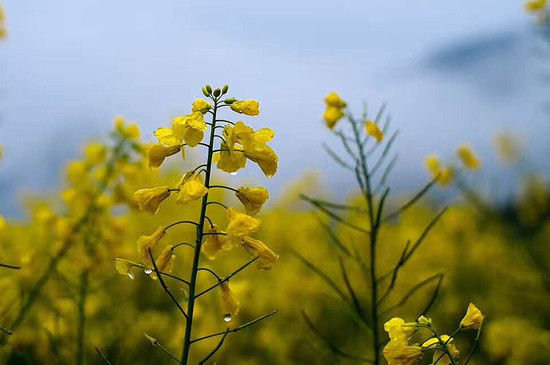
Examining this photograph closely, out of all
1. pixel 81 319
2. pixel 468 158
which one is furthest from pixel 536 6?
pixel 81 319

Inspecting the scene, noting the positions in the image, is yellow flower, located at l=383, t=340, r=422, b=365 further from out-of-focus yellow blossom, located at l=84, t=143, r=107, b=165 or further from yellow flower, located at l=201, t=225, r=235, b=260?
out-of-focus yellow blossom, located at l=84, t=143, r=107, b=165

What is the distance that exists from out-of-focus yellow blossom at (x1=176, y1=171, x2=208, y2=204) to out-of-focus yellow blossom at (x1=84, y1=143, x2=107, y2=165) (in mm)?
1476

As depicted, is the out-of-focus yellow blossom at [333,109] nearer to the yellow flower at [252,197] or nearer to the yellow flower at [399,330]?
the yellow flower at [252,197]

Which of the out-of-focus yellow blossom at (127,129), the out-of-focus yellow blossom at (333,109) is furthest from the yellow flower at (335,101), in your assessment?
the out-of-focus yellow blossom at (127,129)

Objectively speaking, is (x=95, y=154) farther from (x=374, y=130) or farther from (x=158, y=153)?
(x=158, y=153)

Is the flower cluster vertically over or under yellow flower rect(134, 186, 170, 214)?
under

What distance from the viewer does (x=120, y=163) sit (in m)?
2.64

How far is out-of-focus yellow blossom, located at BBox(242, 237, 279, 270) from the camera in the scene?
1265 mm

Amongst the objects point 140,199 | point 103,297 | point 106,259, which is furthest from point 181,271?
point 140,199

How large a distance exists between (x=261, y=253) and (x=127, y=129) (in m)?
1.45

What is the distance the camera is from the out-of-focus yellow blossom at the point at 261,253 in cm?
126

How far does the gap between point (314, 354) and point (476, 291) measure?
1840 millimetres

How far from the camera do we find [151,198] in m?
1.29

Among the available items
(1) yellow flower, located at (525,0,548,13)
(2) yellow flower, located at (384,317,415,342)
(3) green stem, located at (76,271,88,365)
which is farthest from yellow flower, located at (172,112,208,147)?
(1) yellow flower, located at (525,0,548,13)
